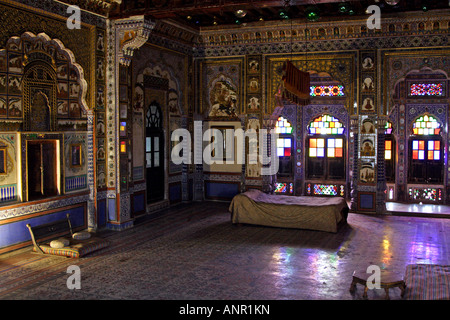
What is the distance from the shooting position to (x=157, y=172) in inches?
490

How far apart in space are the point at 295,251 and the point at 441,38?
687 centimetres

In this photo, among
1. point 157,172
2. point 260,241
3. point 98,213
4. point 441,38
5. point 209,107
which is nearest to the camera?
point 260,241

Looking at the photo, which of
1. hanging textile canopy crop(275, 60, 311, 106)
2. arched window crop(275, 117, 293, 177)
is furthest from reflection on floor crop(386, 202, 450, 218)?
hanging textile canopy crop(275, 60, 311, 106)

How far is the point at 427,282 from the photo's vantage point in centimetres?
582

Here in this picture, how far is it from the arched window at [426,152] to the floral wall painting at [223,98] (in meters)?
5.57

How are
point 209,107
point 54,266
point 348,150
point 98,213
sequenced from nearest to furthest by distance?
point 54,266 < point 98,213 < point 209,107 < point 348,150

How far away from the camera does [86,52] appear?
9.54 meters

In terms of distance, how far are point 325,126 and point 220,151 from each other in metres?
3.78

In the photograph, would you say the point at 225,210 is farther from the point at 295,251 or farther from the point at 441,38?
the point at 441,38

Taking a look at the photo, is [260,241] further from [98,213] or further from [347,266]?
[98,213]

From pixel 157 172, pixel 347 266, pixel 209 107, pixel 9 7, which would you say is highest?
pixel 9 7

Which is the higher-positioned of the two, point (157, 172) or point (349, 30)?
point (349, 30)

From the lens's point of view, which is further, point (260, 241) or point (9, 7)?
point (260, 241)

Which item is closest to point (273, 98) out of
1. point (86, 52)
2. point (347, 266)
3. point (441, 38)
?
point (441, 38)
